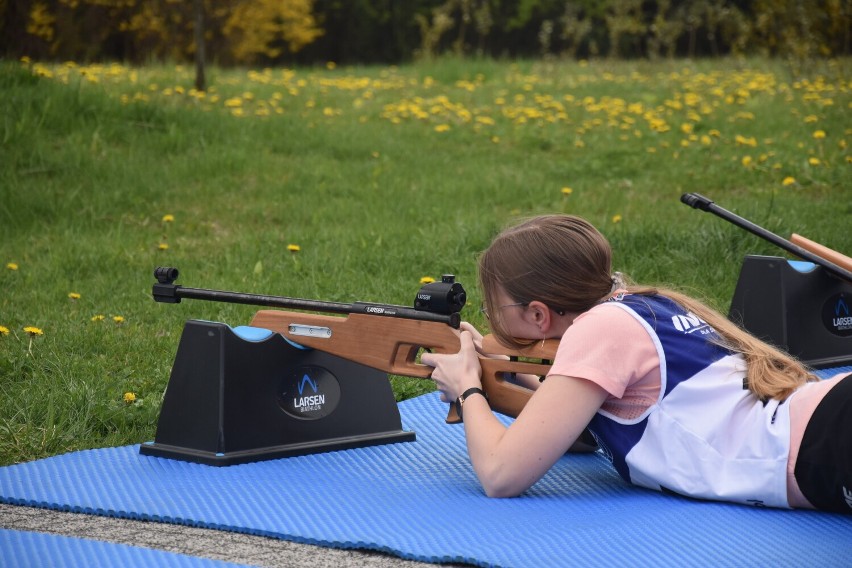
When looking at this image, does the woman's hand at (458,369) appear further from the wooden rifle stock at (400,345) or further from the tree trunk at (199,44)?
the tree trunk at (199,44)

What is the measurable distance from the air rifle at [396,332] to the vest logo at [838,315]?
2015mm

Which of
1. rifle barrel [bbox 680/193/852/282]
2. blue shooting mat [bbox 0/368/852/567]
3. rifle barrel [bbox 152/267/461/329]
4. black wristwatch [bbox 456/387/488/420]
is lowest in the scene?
blue shooting mat [bbox 0/368/852/567]

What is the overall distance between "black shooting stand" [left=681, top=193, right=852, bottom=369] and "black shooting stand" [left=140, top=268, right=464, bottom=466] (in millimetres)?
1881

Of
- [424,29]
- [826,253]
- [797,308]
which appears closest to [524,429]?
[826,253]

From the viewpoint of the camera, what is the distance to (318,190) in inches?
308

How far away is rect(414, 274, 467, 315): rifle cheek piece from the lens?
3.12 meters

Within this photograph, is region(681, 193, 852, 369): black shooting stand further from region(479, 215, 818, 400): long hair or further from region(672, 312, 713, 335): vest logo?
region(672, 312, 713, 335): vest logo

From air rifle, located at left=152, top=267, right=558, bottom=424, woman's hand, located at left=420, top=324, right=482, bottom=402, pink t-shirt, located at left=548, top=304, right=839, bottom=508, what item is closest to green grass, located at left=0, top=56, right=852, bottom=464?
air rifle, located at left=152, top=267, right=558, bottom=424

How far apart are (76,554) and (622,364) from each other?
151cm

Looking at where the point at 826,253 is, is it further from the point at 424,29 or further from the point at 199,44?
the point at 424,29

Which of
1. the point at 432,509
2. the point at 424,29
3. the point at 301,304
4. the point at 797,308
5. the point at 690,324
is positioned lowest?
the point at 432,509

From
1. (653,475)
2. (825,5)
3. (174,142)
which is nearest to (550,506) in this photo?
(653,475)

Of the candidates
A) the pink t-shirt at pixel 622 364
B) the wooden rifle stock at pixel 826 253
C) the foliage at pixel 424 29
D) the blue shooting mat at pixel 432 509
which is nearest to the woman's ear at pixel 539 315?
the pink t-shirt at pixel 622 364

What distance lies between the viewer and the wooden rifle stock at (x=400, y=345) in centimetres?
312
